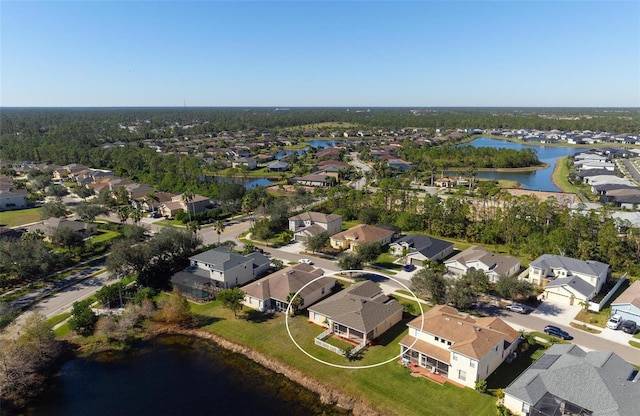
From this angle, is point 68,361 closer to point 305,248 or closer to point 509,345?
point 305,248

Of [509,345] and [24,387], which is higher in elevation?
[509,345]

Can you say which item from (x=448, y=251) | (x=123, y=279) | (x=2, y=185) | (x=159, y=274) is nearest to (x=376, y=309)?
(x=448, y=251)

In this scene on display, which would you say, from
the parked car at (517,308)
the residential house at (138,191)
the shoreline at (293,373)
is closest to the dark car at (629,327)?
the parked car at (517,308)

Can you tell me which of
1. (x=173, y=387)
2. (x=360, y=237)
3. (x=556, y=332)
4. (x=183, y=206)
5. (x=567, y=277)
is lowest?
(x=173, y=387)

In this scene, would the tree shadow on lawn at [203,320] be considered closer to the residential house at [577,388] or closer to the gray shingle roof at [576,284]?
the residential house at [577,388]

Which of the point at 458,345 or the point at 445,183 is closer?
the point at 458,345

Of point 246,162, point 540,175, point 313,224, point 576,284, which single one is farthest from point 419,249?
point 246,162

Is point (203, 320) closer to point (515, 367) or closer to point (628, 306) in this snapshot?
point (515, 367)
